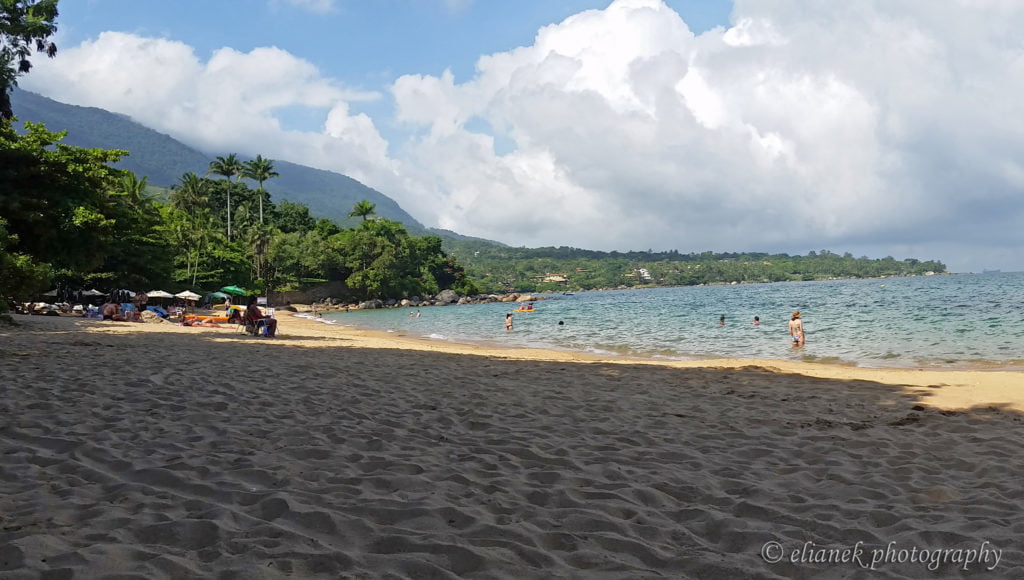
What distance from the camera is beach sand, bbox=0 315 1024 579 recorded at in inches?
124

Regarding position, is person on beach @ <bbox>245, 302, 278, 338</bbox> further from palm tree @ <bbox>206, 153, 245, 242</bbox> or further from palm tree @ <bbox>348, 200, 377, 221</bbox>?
palm tree @ <bbox>348, 200, 377, 221</bbox>

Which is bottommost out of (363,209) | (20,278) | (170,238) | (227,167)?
(20,278)

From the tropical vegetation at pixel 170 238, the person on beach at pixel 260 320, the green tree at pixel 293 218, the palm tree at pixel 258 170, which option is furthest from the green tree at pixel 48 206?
the green tree at pixel 293 218

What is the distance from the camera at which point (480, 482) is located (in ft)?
14.9

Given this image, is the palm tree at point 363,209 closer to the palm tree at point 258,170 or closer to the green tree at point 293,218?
the green tree at point 293,218

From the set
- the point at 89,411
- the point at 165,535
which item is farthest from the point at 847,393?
the point at 89,411

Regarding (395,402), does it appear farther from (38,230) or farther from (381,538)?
(38,230)

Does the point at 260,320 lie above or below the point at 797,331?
below

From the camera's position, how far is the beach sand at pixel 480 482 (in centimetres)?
315

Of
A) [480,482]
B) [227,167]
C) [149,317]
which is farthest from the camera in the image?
[227,167]

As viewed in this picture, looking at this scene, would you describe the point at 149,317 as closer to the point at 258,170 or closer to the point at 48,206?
the point at 48,206

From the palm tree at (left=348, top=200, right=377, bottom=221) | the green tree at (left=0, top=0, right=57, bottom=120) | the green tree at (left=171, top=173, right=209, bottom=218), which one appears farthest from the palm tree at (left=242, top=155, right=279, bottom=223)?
the green tree at (left=0, top=0, right=57, bottom=120)

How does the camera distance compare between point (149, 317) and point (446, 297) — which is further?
point (446, 297)

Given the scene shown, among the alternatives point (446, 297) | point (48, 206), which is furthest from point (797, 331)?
point (446, 297)
